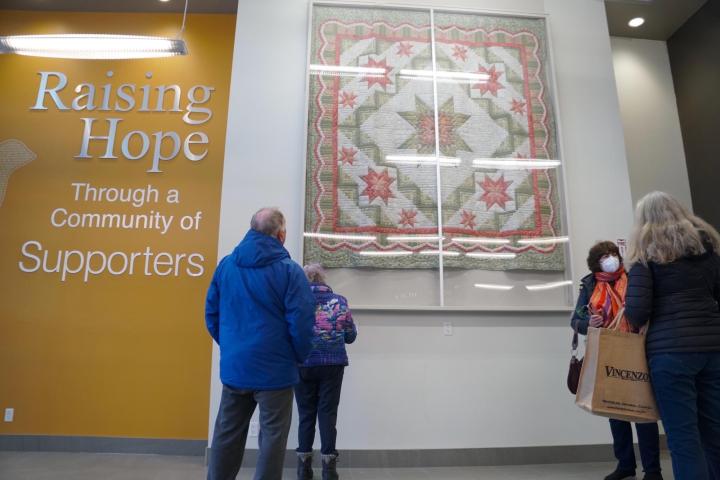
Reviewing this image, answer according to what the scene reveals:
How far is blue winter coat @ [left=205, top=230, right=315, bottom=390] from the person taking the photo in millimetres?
1759

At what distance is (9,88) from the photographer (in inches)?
161

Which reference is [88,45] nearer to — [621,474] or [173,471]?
[173,471]

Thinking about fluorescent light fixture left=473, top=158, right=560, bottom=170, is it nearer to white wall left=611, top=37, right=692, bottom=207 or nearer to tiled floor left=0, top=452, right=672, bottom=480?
white wall left=611, top=37, right=692, bottom=207

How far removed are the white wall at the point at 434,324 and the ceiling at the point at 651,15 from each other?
3.10ft

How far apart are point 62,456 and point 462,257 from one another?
3182mm

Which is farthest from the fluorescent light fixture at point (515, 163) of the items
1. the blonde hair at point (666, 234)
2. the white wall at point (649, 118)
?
the blonde hair at point (666, 234)

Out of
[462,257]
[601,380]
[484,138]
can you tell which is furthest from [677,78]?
[601,380]

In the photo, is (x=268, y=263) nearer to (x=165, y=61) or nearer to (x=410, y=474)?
(x=410, y=474)

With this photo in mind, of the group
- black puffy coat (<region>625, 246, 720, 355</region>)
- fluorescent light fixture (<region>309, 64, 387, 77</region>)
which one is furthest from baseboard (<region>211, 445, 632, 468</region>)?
fluorescent light fixture (<region>309, 64, 387, 77</region>)

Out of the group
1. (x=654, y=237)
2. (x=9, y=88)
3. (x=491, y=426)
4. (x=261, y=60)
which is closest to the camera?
(x=654, y=237)

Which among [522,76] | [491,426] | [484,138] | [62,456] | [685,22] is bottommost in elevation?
[62,456]

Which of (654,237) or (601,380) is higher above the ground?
(654,237)

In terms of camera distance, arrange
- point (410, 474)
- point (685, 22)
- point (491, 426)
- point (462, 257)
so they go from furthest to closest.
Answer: point (685, 22), point (462, 257), point (491, 426), point (410, 474)

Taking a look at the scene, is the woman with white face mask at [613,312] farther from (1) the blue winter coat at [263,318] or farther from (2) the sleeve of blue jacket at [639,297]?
(1) the blue winter coat at [263,318]
